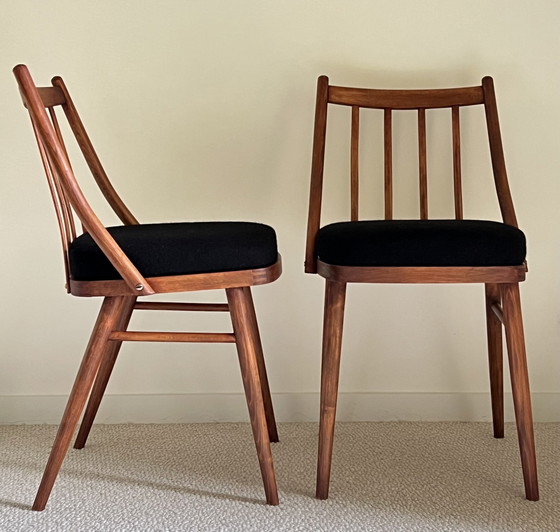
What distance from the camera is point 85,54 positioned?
1.85 m

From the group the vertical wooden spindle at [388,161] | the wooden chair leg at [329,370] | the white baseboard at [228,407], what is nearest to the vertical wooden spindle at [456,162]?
the vertical wooden spindle at [388,161]

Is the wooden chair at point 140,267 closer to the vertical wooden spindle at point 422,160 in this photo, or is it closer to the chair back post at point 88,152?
the chair back post at point 88,152

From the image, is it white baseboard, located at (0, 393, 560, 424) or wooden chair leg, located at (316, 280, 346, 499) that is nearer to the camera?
wooden chair leg, located at (316, 280, 346, 499)

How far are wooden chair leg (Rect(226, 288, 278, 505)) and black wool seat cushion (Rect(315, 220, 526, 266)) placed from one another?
0.19m

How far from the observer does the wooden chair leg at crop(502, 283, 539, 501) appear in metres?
1.45

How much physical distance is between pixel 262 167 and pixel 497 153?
0.54 meters

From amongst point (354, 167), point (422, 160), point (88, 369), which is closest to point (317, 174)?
point (354, 167)

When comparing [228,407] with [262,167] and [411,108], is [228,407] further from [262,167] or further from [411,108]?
[411,108]

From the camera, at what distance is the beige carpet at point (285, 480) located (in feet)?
4.66

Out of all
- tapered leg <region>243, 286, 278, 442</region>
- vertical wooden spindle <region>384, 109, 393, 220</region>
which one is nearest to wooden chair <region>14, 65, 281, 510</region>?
tapered leg <region>243, 286, 278, 442</region>

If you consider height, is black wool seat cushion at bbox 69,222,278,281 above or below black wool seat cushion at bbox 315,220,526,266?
above

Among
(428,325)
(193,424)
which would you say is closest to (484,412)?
(428,325)

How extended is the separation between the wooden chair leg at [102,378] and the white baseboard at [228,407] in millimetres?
182

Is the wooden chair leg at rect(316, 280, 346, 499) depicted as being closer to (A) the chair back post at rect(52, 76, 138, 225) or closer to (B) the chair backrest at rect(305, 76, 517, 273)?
(B) the chair backrest at rect(305, 76, 517, 273)
